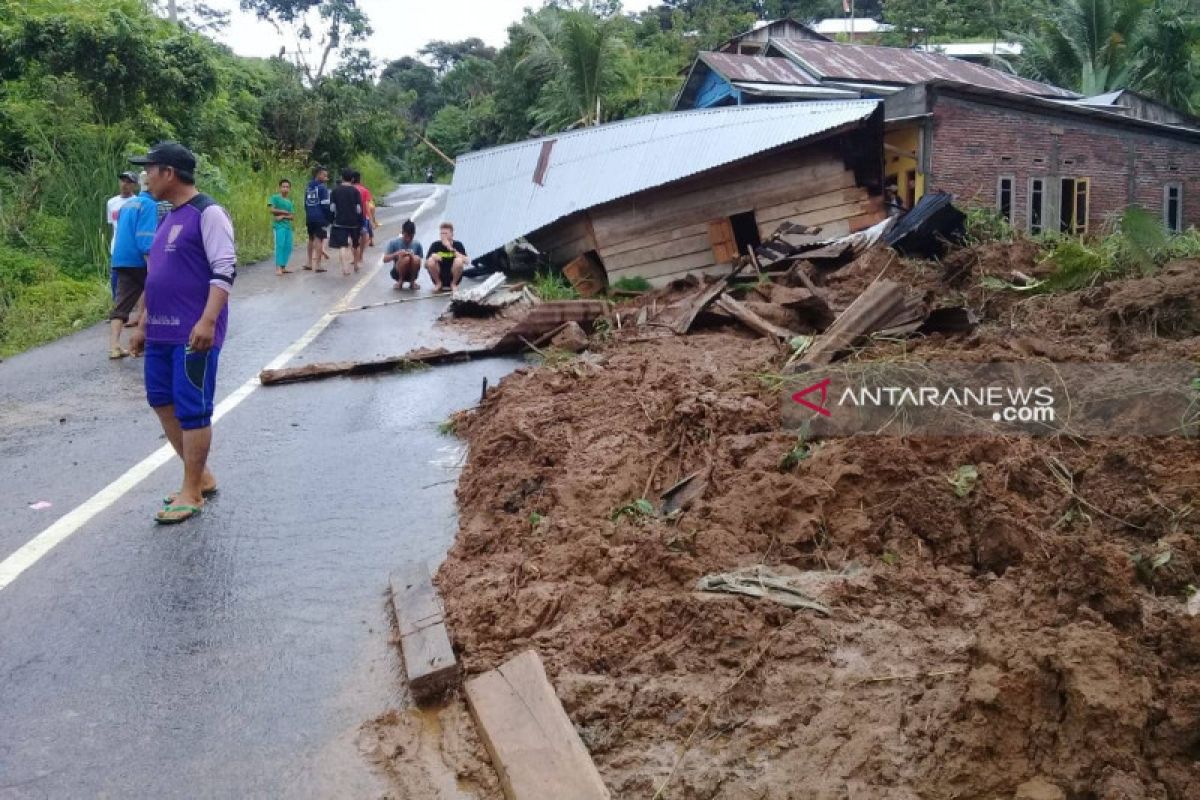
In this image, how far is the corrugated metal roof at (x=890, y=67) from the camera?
2928 cm

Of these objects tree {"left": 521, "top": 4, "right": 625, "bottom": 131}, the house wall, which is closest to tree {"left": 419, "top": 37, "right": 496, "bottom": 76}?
tree {"left": 521, "top": 4, "right": 625, "bottom": 131}

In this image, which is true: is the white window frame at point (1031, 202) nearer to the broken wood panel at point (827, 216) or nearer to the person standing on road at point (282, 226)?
the broken wood panel at point (827, 216)

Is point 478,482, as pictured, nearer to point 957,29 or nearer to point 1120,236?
point 1120,236

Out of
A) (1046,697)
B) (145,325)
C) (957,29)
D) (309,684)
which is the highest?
(957,29)

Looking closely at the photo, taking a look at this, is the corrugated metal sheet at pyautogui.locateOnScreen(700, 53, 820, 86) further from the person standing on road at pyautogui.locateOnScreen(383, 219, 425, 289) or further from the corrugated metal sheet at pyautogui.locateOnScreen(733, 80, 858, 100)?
the person standing on road at pyautogui.locateOnScreen(383, 219, 425, 289)

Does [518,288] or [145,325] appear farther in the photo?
[518,288]

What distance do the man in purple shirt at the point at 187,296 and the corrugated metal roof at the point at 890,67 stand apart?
26.1 meters

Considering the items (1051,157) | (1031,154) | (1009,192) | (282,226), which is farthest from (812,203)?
(1051,157)

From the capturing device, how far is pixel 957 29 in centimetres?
4891

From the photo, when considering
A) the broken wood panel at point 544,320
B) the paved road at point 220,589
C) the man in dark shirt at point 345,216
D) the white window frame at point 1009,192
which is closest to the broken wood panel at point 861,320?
the paved road at point 220,589

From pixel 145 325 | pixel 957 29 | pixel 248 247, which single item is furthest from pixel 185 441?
pixel 957 29

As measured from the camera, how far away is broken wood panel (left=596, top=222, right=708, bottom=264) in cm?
1505

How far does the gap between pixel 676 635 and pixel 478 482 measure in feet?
7.67

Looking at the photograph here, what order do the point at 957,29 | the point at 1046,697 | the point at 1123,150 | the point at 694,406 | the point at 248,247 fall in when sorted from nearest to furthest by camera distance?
the point at 1046,697 → the point at 694,406 → the point at 248,247 → the point at 1123,150 → the point at 957,29
